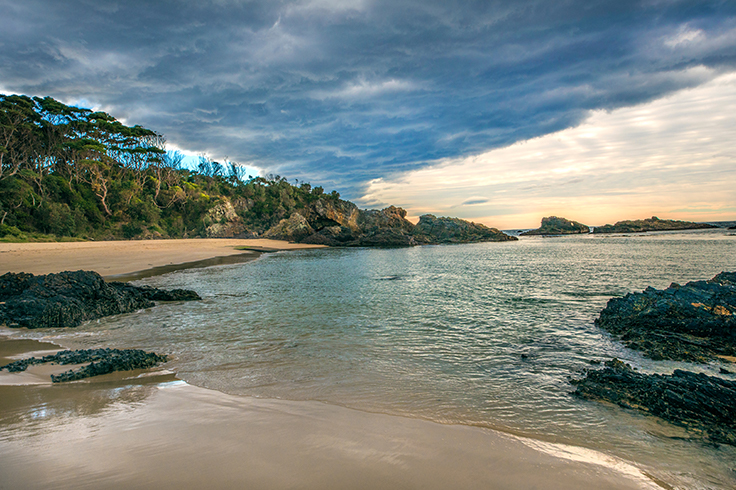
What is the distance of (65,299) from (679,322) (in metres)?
13.8

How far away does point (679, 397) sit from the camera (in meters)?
3.59

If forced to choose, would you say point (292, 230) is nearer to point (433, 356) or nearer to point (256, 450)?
point (433, 356)

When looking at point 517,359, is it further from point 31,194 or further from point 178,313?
point 31,194

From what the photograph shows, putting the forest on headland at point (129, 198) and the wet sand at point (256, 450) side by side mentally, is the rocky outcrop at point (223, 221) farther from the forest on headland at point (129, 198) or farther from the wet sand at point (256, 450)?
the wet sand at point (256, 450)

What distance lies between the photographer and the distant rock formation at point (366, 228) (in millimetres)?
58219

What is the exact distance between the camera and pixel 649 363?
518cm

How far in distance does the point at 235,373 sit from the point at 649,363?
660 centimetres

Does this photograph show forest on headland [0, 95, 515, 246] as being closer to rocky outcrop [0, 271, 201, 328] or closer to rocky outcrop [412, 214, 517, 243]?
rocky outcrop [412, 214, 517, 243]

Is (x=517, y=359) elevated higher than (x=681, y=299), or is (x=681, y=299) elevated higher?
(x=681, y=299)

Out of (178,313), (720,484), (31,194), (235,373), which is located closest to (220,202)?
(31,194)

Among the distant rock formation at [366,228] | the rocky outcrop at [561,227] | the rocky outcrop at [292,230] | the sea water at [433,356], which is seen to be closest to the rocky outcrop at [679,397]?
the sea water at [433,356]

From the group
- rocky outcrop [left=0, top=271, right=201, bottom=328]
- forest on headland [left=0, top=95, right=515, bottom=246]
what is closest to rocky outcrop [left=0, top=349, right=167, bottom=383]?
rocky outcrop [left=0, top=271, right=201, bottom=328]

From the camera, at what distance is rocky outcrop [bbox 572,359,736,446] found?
3289 mm

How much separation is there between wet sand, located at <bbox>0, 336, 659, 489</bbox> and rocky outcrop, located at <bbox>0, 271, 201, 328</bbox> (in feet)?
15.6
